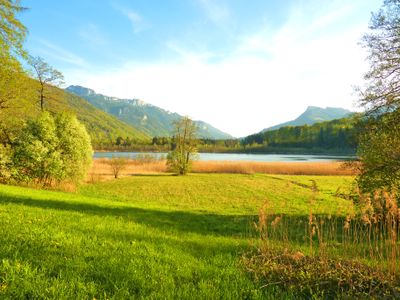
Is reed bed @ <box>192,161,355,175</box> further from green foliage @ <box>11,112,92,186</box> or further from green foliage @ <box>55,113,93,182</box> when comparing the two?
green foliage @ <box>55,113,93,182</box>

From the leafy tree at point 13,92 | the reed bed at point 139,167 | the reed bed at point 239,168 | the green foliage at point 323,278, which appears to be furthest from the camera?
the reed bed at point 139,167

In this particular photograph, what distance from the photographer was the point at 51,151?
24.8 meters

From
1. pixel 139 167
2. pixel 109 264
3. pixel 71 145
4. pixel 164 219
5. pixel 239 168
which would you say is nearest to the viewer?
pixel 109 264

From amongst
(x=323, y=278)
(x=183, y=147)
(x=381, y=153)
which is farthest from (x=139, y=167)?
(x=323, y=278)

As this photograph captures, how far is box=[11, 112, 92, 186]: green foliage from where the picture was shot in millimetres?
23703

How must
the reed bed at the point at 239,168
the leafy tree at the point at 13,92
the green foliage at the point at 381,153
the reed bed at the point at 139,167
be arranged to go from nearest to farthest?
1. the green foliage at the point at 381,153
2. the leafy tree at the point at 13,92
3. the reed bed at the point at 239,168
4. the reed bed at the point at 139,167

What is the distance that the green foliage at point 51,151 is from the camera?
2370cm

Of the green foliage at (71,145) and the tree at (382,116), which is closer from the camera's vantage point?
the tree at (382,116)

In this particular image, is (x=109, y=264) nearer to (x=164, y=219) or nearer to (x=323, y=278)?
(x=323, y=278)

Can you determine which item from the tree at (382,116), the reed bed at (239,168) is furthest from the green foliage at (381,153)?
the reed bed at (239,168)

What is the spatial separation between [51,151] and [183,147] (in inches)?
1165

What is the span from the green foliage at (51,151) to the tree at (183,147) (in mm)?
25716

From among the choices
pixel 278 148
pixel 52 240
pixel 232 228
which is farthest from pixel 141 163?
pixel 278 148

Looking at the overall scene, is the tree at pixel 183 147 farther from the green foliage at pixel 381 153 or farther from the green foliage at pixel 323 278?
the green foliage at pixel 323 278
